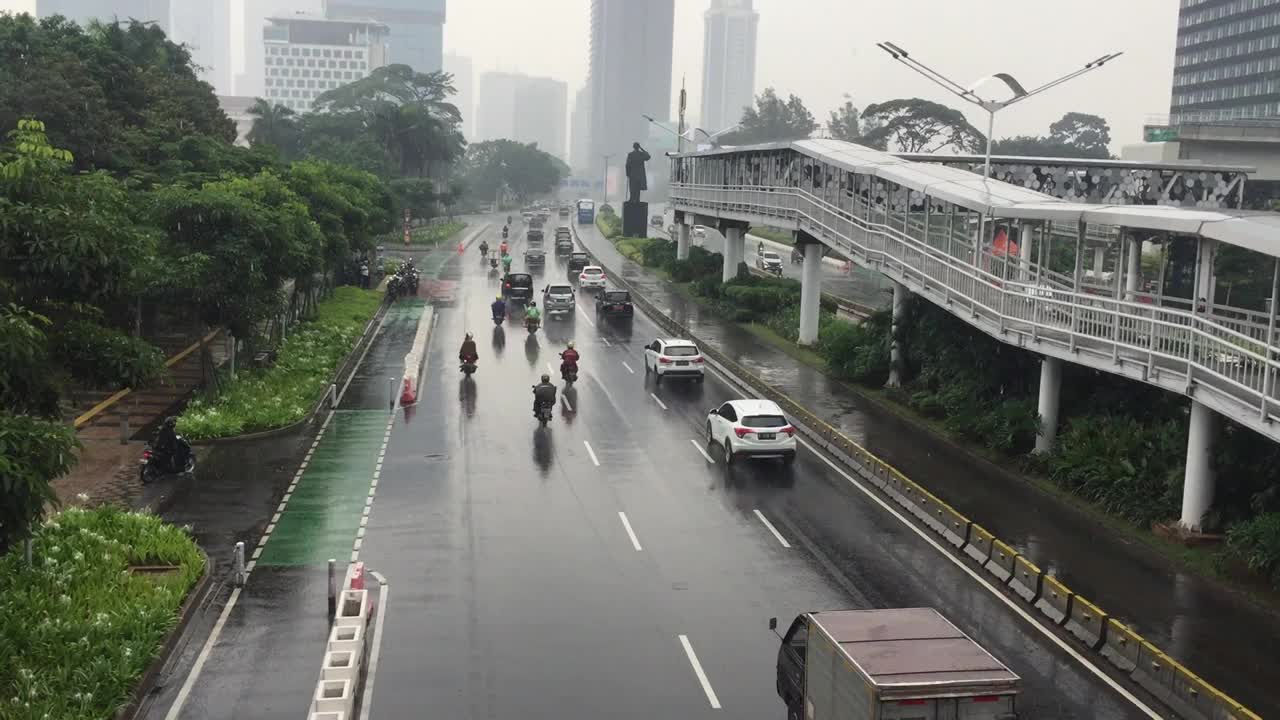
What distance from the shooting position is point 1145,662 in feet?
58.7

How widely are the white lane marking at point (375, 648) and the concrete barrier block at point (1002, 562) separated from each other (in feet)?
33.8

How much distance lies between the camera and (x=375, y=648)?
18.7 metres

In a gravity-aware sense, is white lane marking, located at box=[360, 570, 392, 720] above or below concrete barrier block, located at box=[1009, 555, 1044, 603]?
below

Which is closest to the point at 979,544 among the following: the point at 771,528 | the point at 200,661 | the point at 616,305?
the point at 771,528

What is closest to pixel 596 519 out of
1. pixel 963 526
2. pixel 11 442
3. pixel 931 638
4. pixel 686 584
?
pixel 686 584

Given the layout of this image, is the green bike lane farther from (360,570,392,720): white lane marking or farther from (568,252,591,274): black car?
(568,252,591,274): black car

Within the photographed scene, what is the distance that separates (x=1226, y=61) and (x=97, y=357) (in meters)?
142

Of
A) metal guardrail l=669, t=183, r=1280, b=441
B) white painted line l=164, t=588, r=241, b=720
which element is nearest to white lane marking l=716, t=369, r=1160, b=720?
metal guardrail l=669, t=183, r=1280, b=441

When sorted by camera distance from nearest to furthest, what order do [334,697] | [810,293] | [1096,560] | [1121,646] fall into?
[334,697], [1121,646], [1096,560], [810,293]

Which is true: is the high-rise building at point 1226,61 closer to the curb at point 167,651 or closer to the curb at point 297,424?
the curb at point 297,424

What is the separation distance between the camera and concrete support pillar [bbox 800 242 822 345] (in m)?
49.4

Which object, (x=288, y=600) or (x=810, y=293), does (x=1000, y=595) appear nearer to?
(x=288, y=600)

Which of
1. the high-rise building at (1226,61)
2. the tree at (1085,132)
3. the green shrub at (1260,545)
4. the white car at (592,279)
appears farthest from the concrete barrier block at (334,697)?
the tree at (1085,132)

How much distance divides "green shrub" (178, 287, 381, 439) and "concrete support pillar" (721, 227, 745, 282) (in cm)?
2190
